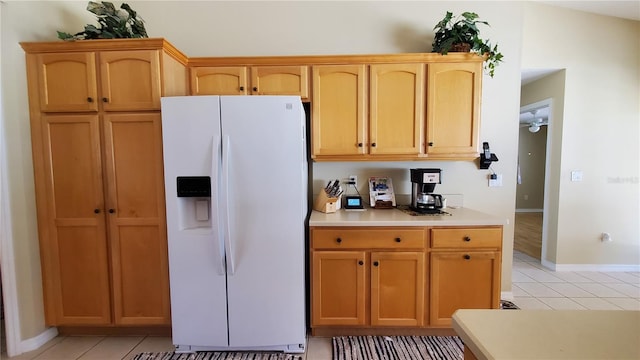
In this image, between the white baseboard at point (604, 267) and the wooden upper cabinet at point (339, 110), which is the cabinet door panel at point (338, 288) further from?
the white baseboard at point (604, 267)

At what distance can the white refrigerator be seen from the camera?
5.32 feet

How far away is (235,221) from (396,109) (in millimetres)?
1546

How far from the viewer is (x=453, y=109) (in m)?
2.08

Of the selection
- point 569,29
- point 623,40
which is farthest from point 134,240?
point 623,40

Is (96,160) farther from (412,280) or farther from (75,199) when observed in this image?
(412,280)

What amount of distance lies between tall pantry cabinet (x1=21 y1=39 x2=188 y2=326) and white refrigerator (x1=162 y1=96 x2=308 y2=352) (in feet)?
0.79

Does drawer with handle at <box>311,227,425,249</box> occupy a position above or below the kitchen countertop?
below

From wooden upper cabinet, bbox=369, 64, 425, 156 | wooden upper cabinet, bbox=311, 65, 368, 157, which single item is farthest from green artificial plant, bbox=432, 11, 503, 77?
wooden upper cabinet, bbox=311, 65, 368, 157

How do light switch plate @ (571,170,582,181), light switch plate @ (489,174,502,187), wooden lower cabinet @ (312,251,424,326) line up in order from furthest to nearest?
light switch plate @ (571,170,582,181) → light switch plate @ (489,174,502,187) → wooden lower cabinet @ (312,251,424,326)

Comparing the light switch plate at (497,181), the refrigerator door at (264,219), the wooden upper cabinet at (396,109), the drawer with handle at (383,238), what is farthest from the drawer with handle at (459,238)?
the refrigerator door at (264,219)

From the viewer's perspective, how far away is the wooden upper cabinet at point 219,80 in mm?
2094

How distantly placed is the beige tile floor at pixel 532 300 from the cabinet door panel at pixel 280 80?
2.00 m

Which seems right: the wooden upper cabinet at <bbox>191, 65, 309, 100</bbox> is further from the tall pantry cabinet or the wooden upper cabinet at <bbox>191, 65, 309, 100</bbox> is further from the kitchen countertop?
the kitchen countertop

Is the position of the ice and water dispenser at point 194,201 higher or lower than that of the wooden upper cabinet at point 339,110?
lower
